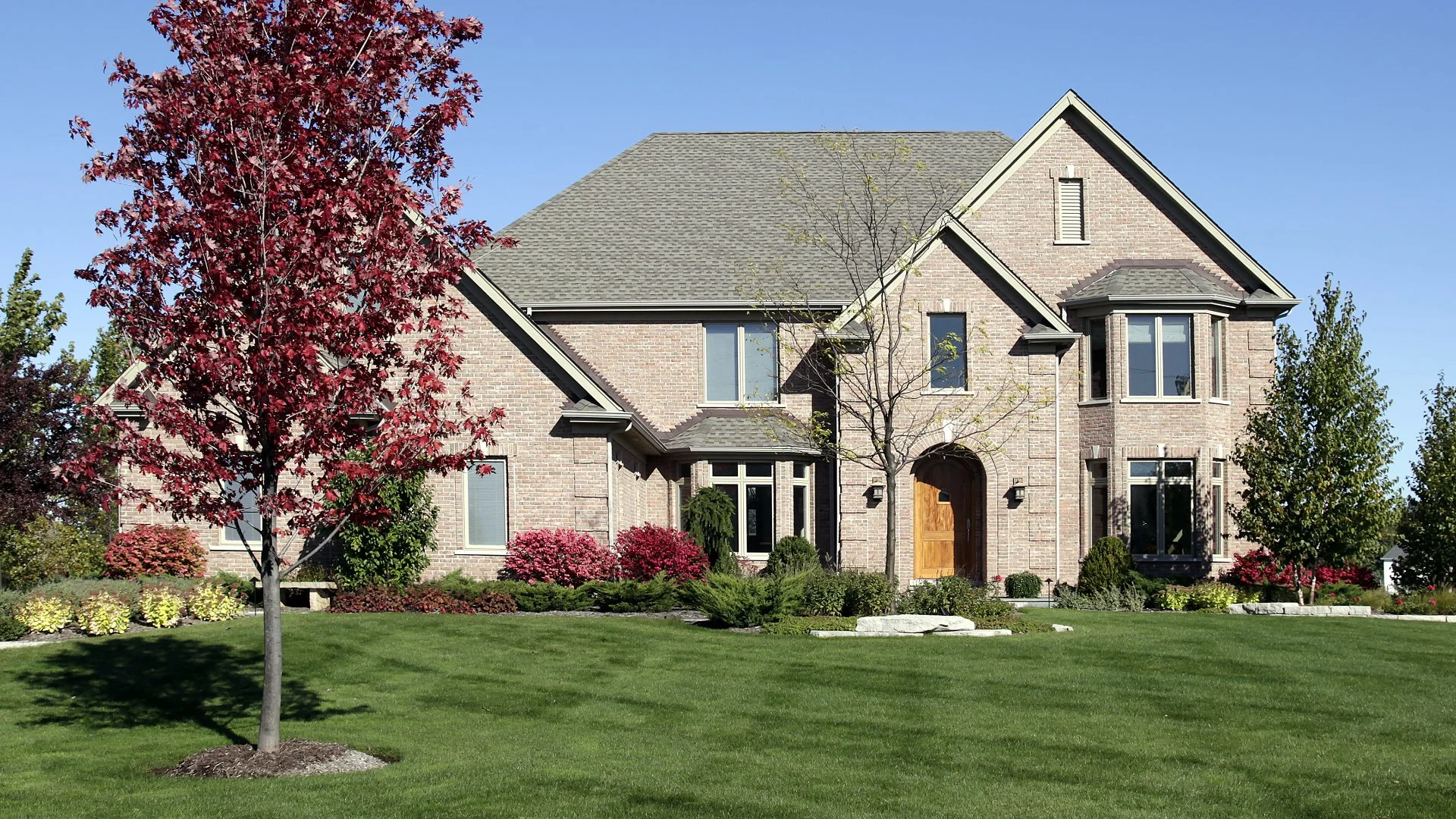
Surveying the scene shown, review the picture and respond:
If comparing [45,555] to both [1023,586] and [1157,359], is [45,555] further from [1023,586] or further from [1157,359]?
[1157,359]

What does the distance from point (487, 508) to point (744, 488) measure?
6098 mm

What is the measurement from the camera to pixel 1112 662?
1898cm

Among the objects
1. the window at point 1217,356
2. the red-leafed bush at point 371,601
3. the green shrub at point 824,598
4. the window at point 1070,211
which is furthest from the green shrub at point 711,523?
the window at point 1217,356

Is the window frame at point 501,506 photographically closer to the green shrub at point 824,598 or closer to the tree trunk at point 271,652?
the green shrub at point 824,598

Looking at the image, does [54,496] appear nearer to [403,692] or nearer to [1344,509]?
[403,692]

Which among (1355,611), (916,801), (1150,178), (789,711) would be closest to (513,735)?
(789,711)

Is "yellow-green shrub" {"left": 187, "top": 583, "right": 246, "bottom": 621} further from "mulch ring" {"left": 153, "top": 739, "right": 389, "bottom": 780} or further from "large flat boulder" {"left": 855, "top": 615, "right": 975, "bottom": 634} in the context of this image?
"large flat boulder" {"left": 855, "top": 615, "right": 975, "bottom": 634}

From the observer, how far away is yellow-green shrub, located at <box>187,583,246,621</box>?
2214 cm

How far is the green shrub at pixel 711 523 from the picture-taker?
93.3ft

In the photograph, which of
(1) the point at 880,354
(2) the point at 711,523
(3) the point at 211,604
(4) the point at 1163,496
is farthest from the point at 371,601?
(4) the point at 1163,496

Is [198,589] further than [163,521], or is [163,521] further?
[163,521]

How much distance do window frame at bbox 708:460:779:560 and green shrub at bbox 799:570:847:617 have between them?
654cm

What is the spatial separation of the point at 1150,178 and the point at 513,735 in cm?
A: 2167


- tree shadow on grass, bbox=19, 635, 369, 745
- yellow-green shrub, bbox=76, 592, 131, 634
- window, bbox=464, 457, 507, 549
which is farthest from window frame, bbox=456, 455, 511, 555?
tree shadow on grass, bbox=19, 635, 369, 745
